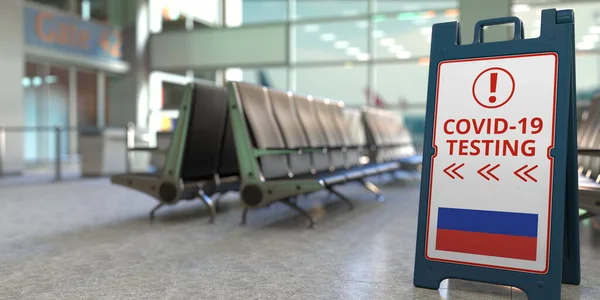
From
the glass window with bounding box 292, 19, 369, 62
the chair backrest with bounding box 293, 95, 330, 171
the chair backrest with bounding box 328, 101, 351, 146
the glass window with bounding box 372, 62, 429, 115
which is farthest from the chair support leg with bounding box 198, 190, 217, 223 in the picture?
the glass window with bounding box 292, 19, 369, 62

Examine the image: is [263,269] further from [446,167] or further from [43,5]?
[43,5]

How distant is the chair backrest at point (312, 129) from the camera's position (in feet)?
17.0

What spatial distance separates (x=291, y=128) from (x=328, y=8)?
10003 mm

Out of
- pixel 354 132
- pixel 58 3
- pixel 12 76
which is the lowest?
pixel 354 132

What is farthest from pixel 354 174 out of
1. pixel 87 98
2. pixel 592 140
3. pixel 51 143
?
pixel 87 98

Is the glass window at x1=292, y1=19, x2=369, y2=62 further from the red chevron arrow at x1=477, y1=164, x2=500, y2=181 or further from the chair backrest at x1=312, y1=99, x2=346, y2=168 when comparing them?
the red chevron arrow at x1=477, y1=164, x2=500, y2=181

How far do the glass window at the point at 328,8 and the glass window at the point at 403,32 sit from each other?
0.53 meters

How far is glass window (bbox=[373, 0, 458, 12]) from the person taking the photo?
13.1 m

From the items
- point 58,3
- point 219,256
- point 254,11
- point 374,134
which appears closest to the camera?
point 219,256

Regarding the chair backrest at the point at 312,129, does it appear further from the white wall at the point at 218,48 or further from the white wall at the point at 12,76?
the white wall at the point at 218,48

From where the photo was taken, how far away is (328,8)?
1410 cm

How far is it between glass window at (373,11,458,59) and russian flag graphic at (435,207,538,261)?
11162mm

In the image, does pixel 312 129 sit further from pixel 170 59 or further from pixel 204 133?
pixel 170 59

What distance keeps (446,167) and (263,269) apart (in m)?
1.06
